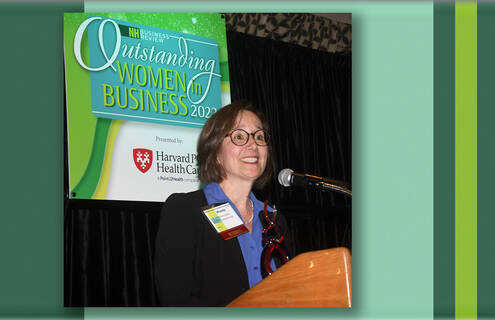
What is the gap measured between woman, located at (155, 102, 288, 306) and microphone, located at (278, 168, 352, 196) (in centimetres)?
8

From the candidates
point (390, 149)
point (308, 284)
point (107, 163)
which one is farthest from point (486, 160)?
point (107, 163)

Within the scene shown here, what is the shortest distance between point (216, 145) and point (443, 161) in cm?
124

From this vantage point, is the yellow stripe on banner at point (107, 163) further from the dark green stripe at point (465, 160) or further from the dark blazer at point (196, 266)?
the dark green stripe at point (465, 160)

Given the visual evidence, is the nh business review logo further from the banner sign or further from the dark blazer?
the dark blazer

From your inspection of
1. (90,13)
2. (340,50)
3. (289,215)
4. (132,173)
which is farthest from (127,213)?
(340,50)

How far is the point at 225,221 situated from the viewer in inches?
118

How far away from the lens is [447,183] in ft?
10.9

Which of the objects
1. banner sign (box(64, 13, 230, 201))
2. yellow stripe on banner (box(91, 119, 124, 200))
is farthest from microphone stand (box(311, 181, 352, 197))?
yellow stripe on banner (box(91, 119, 124, 200))

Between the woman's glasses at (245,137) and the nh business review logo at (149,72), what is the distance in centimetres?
17

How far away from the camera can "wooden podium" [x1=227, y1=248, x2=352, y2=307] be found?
2654mm

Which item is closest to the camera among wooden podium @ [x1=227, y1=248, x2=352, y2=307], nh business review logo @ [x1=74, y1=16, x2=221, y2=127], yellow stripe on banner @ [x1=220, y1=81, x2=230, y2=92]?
wooden podium @ [x1=227, y1=248, x2=352, y2=307]

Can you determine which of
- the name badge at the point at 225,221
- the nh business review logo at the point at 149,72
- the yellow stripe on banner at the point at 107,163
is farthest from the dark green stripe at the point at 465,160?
the yellow stripe on banner at the point at 107,163

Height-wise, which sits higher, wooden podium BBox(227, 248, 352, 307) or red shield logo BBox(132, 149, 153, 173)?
red shield logo BBox(132, 149, 153, 173)

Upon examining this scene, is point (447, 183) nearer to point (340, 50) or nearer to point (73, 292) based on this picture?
point (340, 50)
